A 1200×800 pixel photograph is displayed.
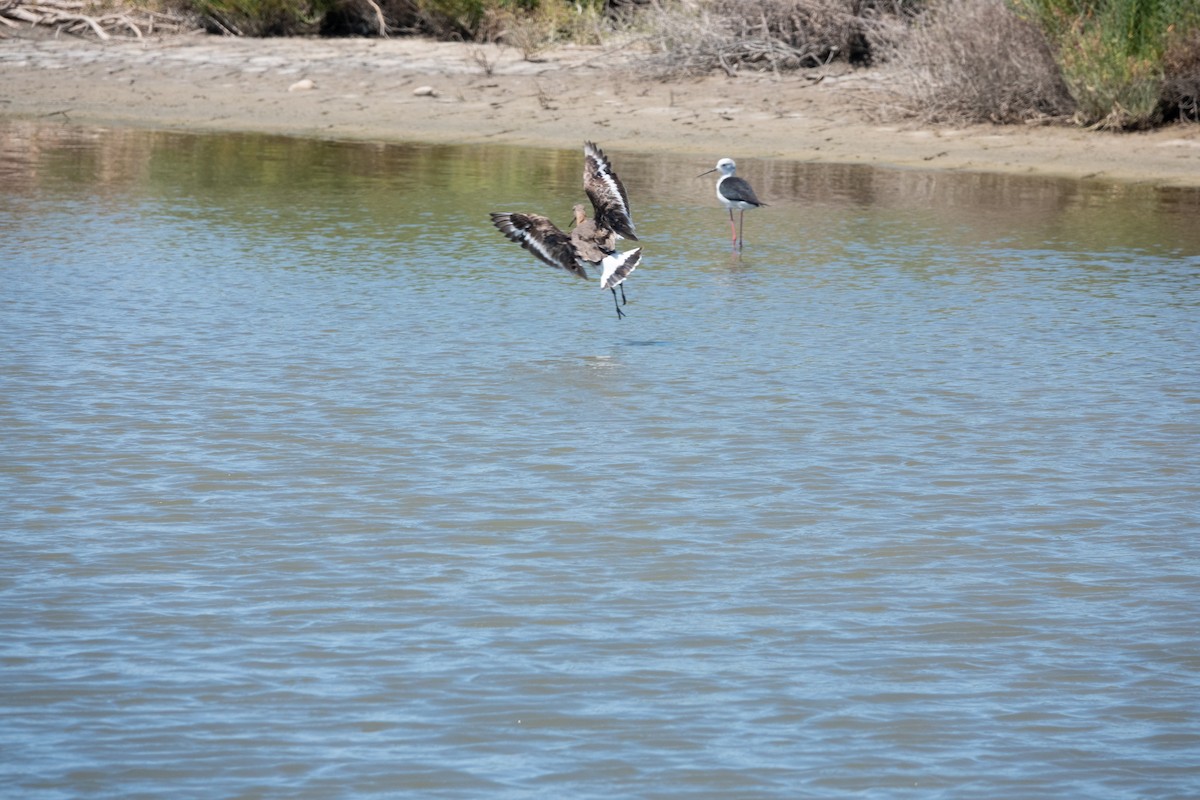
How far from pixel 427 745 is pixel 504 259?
9.11m

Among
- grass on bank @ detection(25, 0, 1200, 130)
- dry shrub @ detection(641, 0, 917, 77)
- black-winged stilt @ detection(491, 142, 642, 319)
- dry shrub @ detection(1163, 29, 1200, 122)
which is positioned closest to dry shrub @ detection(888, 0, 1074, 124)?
grass on bank @ detection(25, 0, 1200, 130)

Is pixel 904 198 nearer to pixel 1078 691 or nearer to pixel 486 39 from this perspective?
pixel 486 39

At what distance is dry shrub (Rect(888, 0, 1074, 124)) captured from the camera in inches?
762

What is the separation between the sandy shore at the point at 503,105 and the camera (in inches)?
746

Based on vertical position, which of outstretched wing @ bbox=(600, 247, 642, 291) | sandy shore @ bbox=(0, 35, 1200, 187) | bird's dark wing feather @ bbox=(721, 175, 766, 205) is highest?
sandy shore @ bbox=(0, 35, 1200, 187)

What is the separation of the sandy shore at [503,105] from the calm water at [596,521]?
4930 millimetres

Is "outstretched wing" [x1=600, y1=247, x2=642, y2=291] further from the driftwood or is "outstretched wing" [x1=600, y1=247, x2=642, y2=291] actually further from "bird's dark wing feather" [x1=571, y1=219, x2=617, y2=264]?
the driftwood

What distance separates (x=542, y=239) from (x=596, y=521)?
146 inches

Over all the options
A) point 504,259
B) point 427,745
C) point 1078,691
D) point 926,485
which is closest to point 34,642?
point 427,745

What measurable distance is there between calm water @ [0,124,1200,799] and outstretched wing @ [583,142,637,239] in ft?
2.30

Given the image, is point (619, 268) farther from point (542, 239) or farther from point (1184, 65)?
point (1184, 65)

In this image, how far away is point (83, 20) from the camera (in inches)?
1055

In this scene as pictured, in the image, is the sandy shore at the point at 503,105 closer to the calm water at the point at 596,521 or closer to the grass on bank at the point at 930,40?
the grass on bank at the point at 930,40

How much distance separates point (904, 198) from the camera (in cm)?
1667
